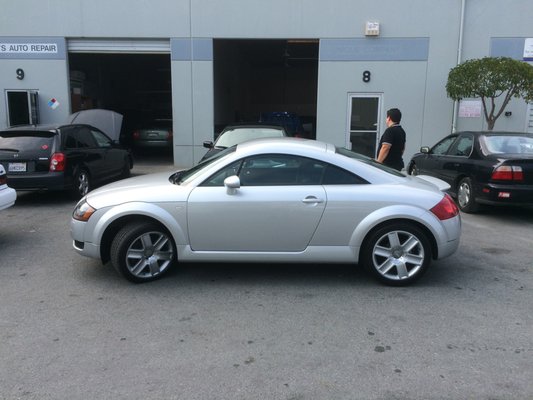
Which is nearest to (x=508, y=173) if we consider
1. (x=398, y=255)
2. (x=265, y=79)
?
(x=398, y=255)

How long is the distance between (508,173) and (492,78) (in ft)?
15.6

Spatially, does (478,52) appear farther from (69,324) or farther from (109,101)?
(109,101)

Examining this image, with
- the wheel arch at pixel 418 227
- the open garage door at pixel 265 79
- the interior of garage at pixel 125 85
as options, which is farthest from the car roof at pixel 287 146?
the interior of garage at pixel 125 85

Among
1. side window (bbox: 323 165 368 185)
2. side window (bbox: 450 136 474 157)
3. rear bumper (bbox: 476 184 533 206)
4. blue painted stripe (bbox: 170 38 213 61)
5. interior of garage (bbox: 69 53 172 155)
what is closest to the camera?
side window (bbox: 323 165 368 185)

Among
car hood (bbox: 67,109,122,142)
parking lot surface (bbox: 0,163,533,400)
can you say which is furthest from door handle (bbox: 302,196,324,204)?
car hood (bbox: 67,109,122,142)

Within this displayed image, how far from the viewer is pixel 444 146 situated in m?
9.44

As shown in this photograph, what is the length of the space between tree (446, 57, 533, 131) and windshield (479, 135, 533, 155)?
3.56 m

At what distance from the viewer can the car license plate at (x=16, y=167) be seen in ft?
27.2

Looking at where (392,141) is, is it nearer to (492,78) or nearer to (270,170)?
(270,170)

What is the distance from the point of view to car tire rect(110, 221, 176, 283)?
4746 millimetres

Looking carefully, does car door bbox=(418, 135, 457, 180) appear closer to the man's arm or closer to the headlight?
the man's arm

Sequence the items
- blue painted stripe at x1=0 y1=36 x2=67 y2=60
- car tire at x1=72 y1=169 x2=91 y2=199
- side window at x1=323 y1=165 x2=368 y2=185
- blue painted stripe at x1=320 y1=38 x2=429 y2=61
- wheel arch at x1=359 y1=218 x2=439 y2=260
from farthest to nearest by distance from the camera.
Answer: blue painted stripe at x1=0 y1=36 x2=67 y2=60 < blue painted stripe at x1=320 y1=38 x2=429 y2=61 < car tire at x1=72 y1=169 x2=91 y2=199 < side window at x1=323 y1=165 x2=368 y2=185 < wheel arch at x1=359 y1=218 x2=439 y2=260

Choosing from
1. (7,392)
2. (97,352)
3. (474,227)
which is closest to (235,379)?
(97,352)

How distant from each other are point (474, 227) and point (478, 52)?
7.74 m
